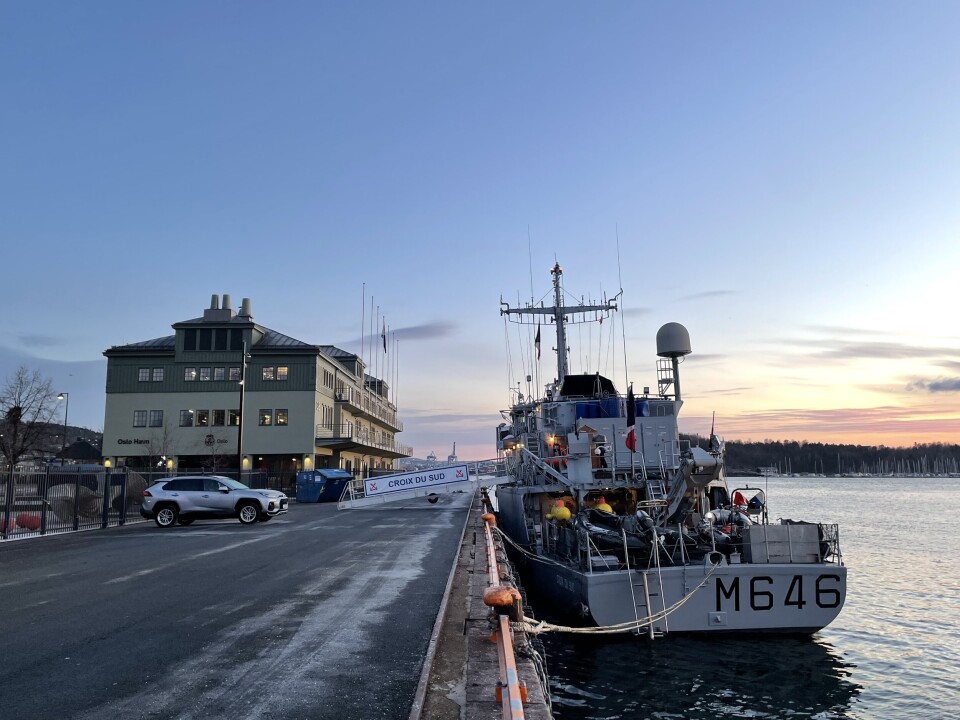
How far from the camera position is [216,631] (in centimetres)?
854

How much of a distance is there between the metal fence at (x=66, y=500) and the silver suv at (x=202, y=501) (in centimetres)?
154

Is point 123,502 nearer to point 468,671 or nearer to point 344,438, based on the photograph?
point 468,671

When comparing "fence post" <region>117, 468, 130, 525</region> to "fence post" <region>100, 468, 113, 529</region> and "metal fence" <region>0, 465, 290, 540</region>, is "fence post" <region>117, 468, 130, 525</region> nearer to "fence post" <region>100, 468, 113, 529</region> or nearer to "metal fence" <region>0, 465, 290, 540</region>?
"metal fence" <region>0, 465, 290, 540</region>

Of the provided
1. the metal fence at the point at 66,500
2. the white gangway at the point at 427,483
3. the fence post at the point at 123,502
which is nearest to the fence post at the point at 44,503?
the metal fence at the point at 66,500

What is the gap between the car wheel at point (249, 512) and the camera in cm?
2645

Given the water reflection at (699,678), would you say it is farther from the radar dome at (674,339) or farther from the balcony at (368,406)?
the balcony at (368,406)

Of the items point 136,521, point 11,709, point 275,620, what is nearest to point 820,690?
point 275,620

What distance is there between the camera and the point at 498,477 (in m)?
29.0

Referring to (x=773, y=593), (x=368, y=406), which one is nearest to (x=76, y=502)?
Answer: (x=773, y=593)

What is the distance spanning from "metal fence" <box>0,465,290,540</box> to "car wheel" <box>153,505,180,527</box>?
6.02ft

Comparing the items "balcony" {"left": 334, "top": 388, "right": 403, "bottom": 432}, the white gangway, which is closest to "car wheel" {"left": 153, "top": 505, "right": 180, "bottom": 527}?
the white gangway

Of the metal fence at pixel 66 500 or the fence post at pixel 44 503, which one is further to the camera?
the fence post at pixel 44 503

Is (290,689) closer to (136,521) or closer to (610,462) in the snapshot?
(610,462)

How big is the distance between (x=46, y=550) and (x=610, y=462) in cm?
1528
